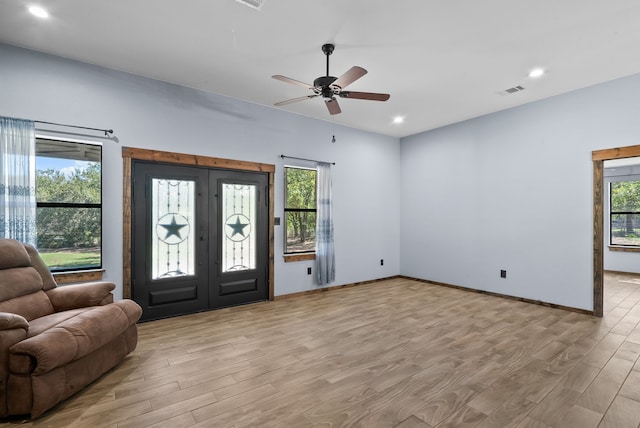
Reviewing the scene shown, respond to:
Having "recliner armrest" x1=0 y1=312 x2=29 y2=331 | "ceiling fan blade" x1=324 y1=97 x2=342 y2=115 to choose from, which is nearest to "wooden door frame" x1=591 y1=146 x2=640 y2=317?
"ceiling fan blade" x1=324 y1=97 x2=342 y2=115

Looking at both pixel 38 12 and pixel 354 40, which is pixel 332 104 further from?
pixel 38 12

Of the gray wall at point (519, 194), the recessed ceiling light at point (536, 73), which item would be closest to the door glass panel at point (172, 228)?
the gray wall at point (519, 194)

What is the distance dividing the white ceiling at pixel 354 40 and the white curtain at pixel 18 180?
0.93m

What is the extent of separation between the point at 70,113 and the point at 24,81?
465mm

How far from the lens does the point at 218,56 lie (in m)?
3.43

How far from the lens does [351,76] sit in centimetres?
276

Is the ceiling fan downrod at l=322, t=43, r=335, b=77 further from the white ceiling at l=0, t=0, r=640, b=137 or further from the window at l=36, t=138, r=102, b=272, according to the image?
the window at l=36, t=138, r=102, b=272

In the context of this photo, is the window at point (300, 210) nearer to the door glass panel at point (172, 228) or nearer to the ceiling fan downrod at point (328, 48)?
the door glass panel at point (172, 228)

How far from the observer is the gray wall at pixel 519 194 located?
14.0 ft

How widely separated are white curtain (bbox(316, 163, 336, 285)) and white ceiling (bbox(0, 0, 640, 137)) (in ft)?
5.47

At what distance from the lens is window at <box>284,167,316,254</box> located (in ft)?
17.5

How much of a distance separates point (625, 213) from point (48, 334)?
36.1 ft

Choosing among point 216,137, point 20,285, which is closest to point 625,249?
point 216,137

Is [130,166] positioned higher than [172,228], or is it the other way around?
[130,166]
